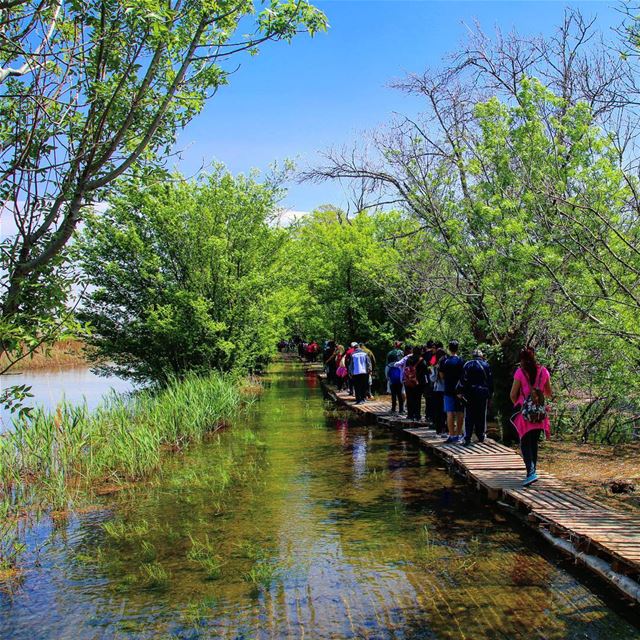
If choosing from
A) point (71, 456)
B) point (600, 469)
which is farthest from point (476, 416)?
point (71, 456)

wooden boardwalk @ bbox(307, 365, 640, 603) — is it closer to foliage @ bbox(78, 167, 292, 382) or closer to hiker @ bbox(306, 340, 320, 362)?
foliage @ bbox(78, 167, 292, 382)

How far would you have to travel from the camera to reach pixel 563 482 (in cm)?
923

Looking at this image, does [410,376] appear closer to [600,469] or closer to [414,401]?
[414,401]

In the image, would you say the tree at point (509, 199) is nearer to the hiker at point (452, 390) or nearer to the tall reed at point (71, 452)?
the hiker at point (452, 390)

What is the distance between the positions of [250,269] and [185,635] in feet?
52.5

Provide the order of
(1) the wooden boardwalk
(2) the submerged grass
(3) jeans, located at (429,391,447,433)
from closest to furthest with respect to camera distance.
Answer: (1) the wooden boardwalk
(2) the submerged grass
(3) jeans, located at (429,391,447,433)

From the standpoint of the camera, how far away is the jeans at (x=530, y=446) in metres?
8.29

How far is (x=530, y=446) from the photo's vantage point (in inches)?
331

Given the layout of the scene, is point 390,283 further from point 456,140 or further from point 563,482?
point 563,482

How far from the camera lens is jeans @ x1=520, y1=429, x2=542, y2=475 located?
829cm

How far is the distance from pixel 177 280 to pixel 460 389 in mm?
10645

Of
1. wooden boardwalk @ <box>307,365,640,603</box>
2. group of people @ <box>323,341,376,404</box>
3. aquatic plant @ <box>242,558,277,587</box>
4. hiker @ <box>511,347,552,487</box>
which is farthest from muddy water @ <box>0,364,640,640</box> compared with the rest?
group of people @ <box>323,341,376,404</box>

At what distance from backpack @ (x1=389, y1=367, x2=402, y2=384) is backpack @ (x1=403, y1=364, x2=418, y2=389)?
145 centimetres

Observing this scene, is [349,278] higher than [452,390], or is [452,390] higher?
[349,278]
